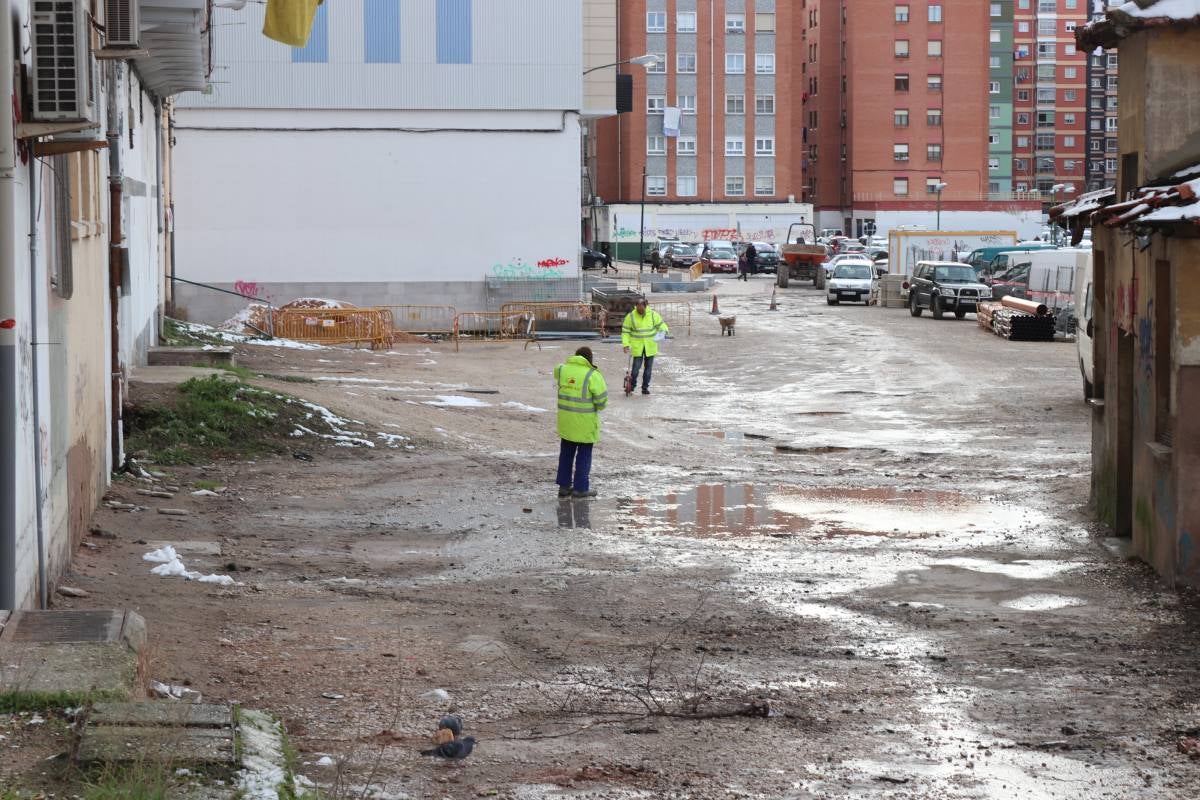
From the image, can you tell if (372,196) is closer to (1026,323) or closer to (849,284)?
(1026,323)

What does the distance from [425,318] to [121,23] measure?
29974 mm

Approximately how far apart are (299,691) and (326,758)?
1.34 metres

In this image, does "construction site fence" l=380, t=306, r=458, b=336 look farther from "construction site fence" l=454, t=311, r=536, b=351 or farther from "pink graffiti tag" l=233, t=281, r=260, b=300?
"pink graffiti tag" l=233, t=281, r=260, b=300

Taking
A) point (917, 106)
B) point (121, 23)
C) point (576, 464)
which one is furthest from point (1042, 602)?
point (917, 106)

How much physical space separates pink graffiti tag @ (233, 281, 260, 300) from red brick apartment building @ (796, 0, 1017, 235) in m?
74.3

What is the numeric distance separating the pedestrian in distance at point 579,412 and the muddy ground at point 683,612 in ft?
1.35

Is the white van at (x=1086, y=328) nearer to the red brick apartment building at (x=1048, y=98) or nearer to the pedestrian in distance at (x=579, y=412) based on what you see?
the pedestrian in distance at (x=579, y=412)

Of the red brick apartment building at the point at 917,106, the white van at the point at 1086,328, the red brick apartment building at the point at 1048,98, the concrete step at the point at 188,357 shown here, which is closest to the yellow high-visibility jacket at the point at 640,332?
the concrete step at the point at 188,357

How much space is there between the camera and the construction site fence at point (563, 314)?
3953 centimetres

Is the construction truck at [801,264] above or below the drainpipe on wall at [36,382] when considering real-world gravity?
above

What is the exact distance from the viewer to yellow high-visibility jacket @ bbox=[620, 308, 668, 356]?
83.9 ft

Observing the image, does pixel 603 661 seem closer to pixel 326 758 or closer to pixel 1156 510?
pixel 326 758

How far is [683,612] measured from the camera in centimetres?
1040

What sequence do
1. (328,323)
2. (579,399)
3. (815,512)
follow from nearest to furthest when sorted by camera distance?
(815,512), (579,399), (328,323)
